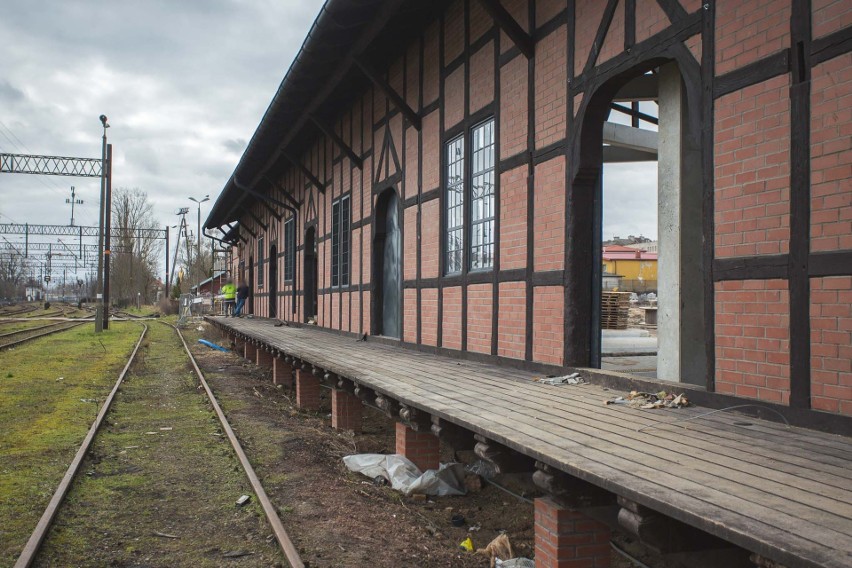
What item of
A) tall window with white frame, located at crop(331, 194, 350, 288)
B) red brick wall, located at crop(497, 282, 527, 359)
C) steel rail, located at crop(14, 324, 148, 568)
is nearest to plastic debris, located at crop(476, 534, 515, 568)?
red brick wall, located at crop(497, 282, 527, 359)

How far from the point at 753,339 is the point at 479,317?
12.4 feet

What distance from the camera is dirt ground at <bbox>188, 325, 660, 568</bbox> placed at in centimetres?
441

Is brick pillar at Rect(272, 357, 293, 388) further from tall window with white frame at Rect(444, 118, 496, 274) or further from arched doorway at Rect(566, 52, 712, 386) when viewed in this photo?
arched doorway at Rect(566, 52, 712, 386)

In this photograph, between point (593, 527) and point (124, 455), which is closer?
point (593, 527)

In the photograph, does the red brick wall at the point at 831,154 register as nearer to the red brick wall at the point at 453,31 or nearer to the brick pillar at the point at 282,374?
the red brick wall at the point at 453,31

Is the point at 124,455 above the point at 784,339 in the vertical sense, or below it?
below

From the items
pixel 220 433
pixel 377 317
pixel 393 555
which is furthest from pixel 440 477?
pixel 377 317

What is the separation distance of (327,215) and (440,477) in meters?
9.56

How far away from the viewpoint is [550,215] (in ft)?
19.8

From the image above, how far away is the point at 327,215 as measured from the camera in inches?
578

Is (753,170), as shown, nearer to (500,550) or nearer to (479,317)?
(500,550)

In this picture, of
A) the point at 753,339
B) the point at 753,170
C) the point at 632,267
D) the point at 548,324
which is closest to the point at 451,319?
the point at 548,324

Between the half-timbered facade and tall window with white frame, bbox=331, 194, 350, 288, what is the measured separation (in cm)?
61

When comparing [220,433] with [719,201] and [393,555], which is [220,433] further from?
[719,201]
